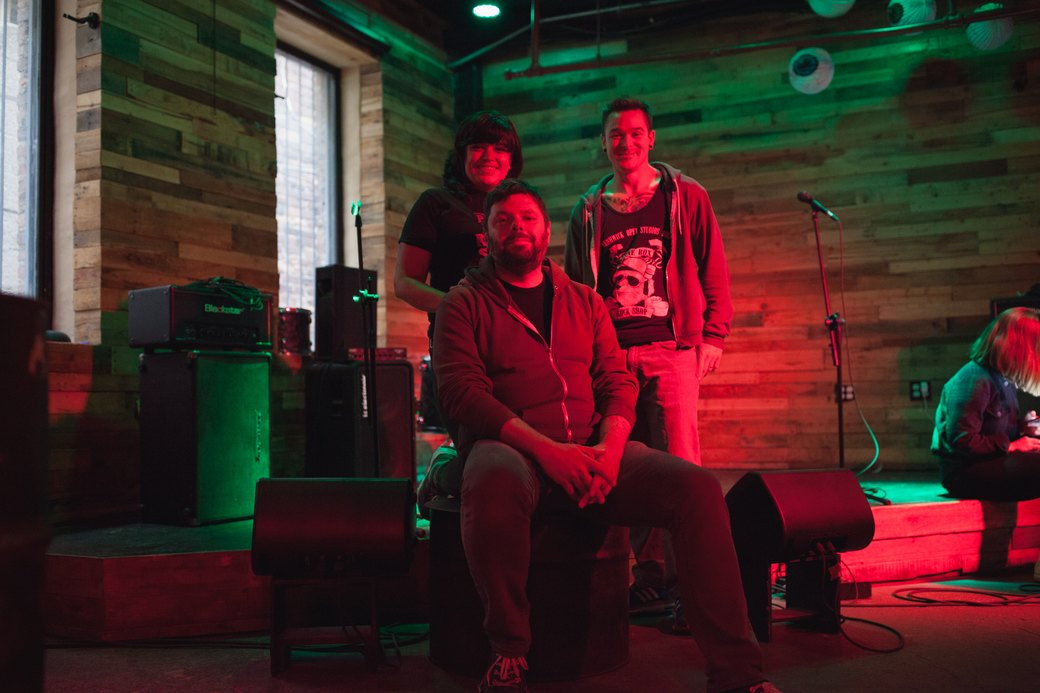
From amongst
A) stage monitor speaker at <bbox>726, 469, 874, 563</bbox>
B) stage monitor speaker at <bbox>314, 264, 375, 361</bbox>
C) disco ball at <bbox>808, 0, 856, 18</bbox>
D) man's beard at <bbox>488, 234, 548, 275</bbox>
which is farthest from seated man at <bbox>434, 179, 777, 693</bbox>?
disco ball at <bbox>808, 0, 856, 18</bbox>

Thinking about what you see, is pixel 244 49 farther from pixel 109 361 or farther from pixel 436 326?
pixel 436 326

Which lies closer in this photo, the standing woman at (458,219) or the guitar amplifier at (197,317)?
the standing woman at (458,219)

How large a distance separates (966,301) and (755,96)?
1.92 metres

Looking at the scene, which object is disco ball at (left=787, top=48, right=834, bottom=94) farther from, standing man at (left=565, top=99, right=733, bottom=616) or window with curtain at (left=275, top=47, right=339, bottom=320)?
standing man at (left=565, top=99, right=733, bottom=616)

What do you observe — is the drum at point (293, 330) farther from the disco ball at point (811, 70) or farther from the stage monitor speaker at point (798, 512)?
the disco ball at point (811, 70)

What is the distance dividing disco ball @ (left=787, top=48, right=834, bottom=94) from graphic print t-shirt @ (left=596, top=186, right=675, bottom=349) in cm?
337

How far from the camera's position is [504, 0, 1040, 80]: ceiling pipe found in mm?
5156

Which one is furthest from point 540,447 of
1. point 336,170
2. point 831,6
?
point 336,170

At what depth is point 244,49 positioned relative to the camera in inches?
200

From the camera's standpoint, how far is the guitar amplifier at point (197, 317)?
3727 mm

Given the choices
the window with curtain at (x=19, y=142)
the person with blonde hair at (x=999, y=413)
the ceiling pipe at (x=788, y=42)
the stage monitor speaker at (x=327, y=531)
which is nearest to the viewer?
the stage monitor speaker at (x=327, y=531)

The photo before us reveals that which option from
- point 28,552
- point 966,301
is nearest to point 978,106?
point 966,301

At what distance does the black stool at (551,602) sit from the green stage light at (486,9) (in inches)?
178

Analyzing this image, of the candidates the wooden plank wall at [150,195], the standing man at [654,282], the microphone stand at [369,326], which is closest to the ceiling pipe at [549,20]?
the wooden plank wall at [150,195]
